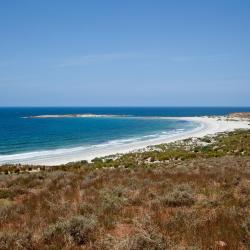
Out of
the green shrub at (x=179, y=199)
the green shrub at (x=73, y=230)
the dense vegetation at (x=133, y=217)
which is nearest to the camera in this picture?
the dense vegetation at (x=133, y=217)

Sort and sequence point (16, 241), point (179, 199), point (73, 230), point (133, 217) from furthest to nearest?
1. point (179, 199)
2. point (133, 217)
3. point (73, 230)
4. point (16, 241)

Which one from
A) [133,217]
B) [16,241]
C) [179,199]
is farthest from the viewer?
[179,199]

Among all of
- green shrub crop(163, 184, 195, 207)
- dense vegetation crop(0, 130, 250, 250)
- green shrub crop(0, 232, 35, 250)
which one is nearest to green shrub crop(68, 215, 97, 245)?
dense vegetation crop(0, 130, 250, 250)

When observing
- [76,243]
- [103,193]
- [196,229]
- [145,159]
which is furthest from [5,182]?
[145,159]

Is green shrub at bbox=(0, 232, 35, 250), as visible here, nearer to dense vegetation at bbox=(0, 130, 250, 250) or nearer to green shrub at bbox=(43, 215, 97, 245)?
dense vegetation at bbox=(0, 130, 250, 250)

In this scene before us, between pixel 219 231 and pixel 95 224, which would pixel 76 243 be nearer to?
pixel 95 224

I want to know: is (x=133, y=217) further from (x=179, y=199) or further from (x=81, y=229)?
(x=179, y=199)

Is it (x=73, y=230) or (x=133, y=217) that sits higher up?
(x=73, y=230)

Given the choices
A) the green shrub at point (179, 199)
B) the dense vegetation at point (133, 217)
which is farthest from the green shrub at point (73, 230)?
the green shrub at point (179, 199)

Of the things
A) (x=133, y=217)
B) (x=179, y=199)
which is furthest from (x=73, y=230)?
(x=179, y=199)

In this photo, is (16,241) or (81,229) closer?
(16,241)

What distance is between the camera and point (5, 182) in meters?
14.4

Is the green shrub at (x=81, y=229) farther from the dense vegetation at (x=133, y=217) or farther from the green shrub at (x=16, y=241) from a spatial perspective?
the green shrub at (x=16, y=241)

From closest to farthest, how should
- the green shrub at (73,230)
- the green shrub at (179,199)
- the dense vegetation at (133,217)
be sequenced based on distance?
the dense vegetation at (133,217)
the green shrub at (73,230)
the green shrub at (179,199)
